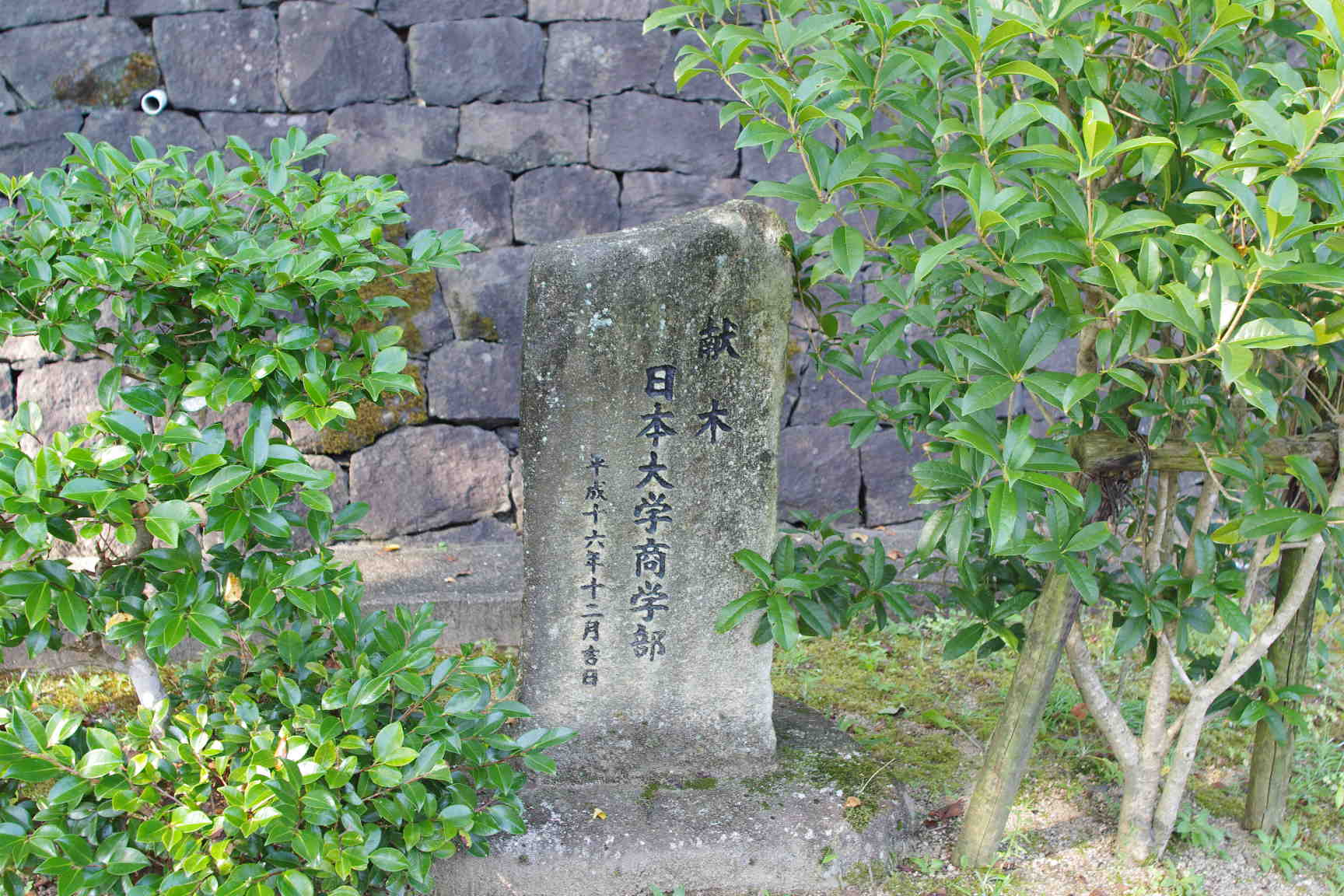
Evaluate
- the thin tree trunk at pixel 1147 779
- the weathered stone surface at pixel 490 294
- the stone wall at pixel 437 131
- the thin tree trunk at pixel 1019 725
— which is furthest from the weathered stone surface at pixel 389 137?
the thin tree trunk at pixel 1147 779

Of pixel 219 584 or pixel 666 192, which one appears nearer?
pixel 219 584

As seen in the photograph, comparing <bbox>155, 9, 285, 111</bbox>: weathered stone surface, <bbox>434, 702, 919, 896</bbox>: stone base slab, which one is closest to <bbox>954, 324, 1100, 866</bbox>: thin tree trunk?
<bbox>434, 702, 919, 896</bbox>: stone base slab

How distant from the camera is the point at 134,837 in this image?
1888 millimetres

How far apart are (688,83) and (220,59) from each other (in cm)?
183

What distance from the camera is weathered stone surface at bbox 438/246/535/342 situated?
4.34 metres

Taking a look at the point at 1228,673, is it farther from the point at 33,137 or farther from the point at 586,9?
the point at 33,137

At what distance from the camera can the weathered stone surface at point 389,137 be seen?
168 inches

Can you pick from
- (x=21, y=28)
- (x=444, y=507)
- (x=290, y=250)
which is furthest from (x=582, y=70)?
(x=290, y=250)

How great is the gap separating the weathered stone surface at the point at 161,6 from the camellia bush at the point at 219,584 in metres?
2.40

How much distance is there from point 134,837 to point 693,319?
1.42 m

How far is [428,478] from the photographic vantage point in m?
4.38

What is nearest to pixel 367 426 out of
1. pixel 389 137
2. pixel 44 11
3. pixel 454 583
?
pixel 454 583

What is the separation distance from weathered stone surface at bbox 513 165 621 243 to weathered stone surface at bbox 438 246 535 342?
98 mm

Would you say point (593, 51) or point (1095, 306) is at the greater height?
point (593, 51)
